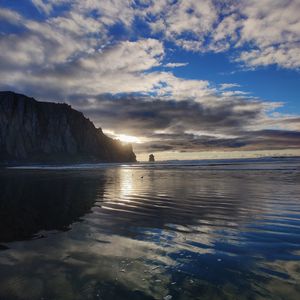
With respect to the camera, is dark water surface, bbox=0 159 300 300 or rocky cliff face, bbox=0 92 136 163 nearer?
dark water surface, bbox=0 159 300 300

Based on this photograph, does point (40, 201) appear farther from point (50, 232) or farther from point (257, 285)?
point (257, 285)

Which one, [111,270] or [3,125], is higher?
[3,125]

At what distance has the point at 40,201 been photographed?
56.5 ft

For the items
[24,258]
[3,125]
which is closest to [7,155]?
[3,125]

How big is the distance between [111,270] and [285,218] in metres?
7.90

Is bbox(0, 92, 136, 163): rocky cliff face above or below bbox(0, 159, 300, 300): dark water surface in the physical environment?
above

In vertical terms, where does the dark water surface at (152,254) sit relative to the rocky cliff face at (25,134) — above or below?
below

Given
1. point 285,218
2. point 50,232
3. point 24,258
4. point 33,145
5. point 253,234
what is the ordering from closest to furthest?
1. point 24,258
2. point 253,234
3. point 50,232
4. point 285,218
5. point 33,145

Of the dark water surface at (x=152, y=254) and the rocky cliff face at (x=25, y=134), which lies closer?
the dark water surface at (x=152, y=254)

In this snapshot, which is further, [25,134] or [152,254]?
[25,134]

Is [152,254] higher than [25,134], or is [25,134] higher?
[25,134]

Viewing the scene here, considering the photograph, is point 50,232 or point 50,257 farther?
point 50,232

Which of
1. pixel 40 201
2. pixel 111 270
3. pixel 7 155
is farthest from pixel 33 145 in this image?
pixel 111 270

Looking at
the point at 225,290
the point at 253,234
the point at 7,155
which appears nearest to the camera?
the point at 225,290
